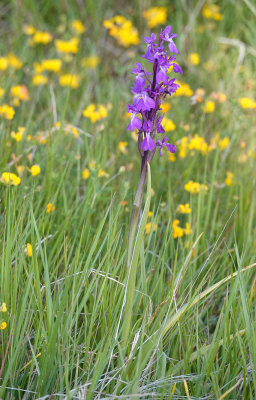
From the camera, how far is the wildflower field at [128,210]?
5.21 feet

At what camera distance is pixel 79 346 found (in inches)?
65.4

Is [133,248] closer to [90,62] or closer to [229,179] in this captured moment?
[229,179]

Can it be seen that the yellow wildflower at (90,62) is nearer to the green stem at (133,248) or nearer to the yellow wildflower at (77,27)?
the yellow wildflower at (77,27)

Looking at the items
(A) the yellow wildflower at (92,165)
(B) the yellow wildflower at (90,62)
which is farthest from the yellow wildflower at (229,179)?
(B) the yellow wildflower at (90,62)

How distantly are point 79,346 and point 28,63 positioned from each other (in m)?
3.31

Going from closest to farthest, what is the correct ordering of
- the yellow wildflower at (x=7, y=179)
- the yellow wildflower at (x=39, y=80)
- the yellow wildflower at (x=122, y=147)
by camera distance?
1. the yellow wildflower at (x=7, y=179)
2. the yellow wildflower at (x=122, y=147)
3. the yellow wildflower at (x=39, y=80)

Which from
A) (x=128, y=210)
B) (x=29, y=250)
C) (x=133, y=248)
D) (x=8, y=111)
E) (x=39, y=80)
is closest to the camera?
(x=133, y=248)

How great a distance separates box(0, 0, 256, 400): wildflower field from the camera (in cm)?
159

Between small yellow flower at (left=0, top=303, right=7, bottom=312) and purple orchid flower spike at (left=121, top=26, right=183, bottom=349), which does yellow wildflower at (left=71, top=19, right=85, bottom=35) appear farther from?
small yellow flower at (left=0, top=303, right=7, bottom=312)

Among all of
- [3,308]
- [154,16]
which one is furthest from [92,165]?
[154,16]

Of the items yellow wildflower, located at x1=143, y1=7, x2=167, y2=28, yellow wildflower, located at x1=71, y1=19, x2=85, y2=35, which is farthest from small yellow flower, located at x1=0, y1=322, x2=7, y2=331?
yellow wildflower, located at x1=143, y1=7, x2=167, y2=28

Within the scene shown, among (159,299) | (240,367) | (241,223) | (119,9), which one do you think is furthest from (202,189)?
(119,9)

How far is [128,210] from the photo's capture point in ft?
7.96

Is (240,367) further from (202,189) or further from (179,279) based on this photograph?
(202,189)
